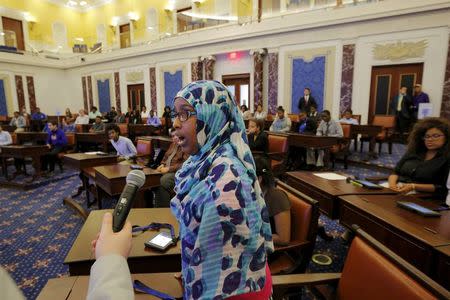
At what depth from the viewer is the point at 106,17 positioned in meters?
15.5

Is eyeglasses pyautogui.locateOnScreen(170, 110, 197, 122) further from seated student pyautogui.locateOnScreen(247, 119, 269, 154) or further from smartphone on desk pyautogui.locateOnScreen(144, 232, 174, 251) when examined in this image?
seated student pyautogui.locateOnScreen(247, 119, 269, 154)

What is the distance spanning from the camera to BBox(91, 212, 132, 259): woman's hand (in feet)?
2.20

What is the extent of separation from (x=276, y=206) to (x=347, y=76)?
25.0 feet

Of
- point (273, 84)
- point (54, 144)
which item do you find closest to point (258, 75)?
point (273, 84)

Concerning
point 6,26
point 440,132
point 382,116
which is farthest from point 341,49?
point 6,26

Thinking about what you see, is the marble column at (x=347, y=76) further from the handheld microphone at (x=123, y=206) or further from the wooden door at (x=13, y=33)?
the wooden door at (x=13, y=33)

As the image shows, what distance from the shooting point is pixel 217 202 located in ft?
2.68

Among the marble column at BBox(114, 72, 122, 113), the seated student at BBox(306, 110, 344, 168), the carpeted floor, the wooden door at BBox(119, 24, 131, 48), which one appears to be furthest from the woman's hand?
the wooden door at BBox(119, 24, 131, 48)

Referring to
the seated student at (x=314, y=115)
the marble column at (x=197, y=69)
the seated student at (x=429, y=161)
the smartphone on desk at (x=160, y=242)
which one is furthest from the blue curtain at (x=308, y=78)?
the smartphone on desk at (x=160, y=242)

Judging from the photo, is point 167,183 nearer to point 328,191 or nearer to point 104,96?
point 328,191

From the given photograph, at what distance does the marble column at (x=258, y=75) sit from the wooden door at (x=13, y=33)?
1258cm

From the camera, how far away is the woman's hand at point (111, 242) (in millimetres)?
669

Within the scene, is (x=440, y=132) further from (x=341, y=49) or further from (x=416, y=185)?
(x=341, y=49)

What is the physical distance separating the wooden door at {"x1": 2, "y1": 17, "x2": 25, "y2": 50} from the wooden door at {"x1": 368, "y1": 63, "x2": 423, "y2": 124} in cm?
Answer: 1629
